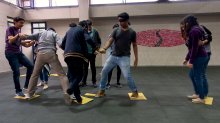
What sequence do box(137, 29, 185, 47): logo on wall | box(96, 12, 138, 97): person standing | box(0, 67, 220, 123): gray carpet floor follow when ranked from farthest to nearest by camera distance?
box(137, 29, 185, 47): logo on wall < box(96, 12, 138, 97): person standing < box(0, 67, 220, 123): gray carpet floor

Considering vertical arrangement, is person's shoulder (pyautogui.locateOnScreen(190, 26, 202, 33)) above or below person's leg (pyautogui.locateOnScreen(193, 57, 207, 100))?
above

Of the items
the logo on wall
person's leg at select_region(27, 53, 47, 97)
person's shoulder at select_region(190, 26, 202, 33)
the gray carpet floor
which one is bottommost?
the gray carpet floor

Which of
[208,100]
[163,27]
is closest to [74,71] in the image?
[208,100]

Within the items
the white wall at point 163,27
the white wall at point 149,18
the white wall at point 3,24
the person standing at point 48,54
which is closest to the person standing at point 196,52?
the person standing at point 48,54

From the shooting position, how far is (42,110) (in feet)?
11.5

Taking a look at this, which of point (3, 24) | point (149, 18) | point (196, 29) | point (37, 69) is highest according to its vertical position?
point (149, 18)

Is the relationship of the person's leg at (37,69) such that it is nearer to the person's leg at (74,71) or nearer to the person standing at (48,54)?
the person standing at (48,54)

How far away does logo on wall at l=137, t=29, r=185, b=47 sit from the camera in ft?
31.9

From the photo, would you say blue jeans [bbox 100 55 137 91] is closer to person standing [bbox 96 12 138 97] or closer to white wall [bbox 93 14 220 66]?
person standing [bbox 96 12 138 97]

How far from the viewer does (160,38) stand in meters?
9.77

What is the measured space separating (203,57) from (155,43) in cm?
627

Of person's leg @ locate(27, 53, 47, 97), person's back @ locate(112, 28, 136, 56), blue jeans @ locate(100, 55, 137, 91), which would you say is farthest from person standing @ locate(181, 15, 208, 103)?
person's leg @ locate(27, 53, 47, 97)

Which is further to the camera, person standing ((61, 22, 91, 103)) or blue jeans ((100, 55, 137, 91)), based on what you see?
blue jeans ((100, 55, 137, 91))

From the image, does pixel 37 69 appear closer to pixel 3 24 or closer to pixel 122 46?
pixel 122 46
